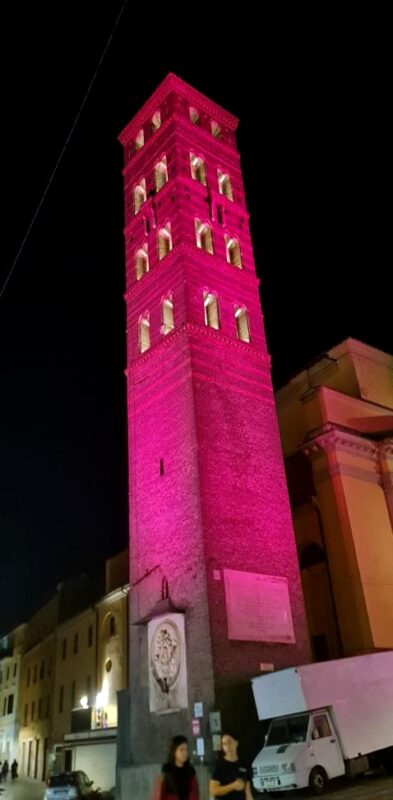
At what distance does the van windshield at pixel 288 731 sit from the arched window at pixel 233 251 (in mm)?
19459

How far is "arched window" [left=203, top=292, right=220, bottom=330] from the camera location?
87.4 ft

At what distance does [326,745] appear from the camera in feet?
50.8

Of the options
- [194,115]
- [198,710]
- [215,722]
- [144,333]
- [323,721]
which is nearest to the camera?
[323,721]

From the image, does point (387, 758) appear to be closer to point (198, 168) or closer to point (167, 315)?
point (167, 315)

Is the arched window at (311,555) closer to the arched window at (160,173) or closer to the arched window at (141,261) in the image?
the arched window at (141,261)

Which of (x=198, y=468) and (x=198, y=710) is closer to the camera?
(x=198, y=710)

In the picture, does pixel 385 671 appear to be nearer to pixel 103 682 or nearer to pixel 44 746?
pixel 103 682

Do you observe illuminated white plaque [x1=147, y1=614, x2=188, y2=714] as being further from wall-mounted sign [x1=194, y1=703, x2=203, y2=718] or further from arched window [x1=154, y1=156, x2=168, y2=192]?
arched window [x1=154, y1=156, x2=168, y2=192]

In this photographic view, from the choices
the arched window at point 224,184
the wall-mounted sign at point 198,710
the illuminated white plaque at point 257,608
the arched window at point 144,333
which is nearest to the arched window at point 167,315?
the arched window at point 144,333

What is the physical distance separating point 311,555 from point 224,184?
18676 millimetres

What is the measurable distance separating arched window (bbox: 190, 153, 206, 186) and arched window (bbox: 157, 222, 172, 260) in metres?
4.03

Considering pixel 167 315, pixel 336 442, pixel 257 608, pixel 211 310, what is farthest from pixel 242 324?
pixel 257 608

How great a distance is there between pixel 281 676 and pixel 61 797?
1055 centimetres

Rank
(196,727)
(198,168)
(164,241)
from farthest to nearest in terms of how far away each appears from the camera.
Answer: (198,168)
(164,241)
(196,727)
